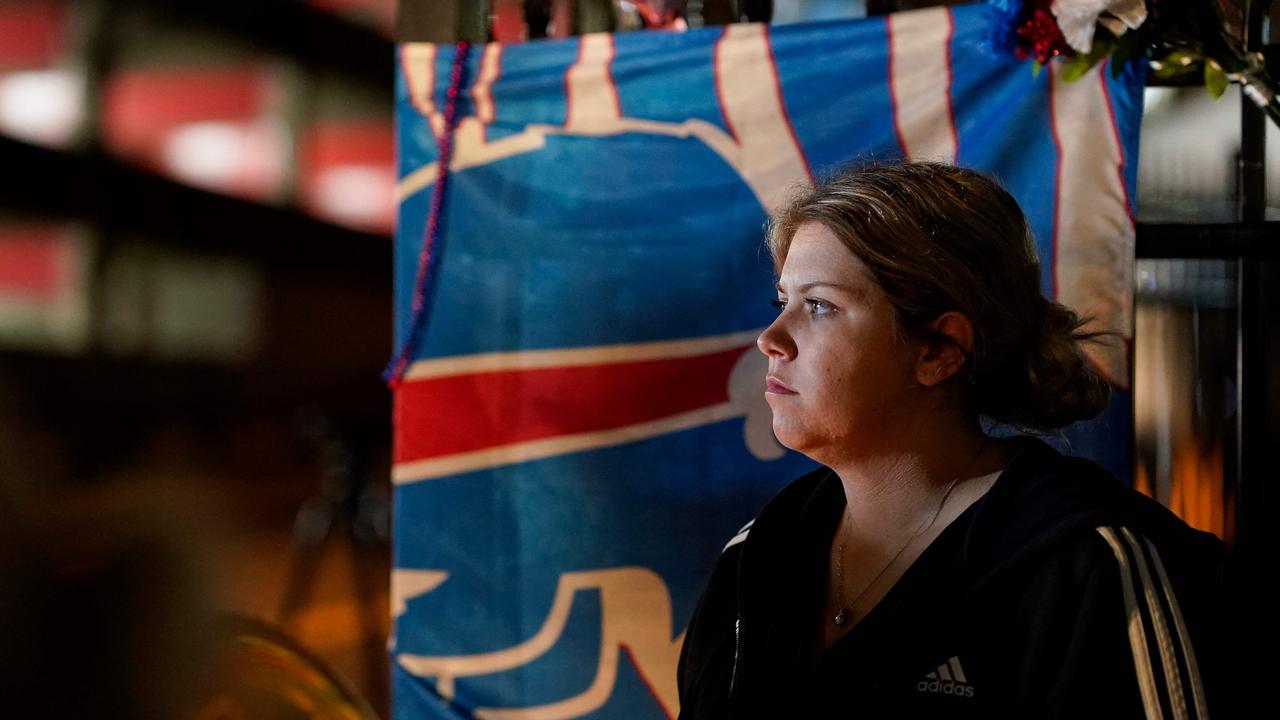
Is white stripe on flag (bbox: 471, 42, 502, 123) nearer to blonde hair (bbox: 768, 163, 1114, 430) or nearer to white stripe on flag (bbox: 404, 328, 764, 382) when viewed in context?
white stripe on flag (bbox: 404, 328, 764, 382)

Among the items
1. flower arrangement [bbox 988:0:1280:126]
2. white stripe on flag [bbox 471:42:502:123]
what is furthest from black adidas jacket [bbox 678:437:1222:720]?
white stripe on flag [bbox 471:42:502:123]

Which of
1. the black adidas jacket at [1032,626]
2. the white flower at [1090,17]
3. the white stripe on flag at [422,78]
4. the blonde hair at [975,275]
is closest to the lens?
the black adidas jacket at [1032,626]

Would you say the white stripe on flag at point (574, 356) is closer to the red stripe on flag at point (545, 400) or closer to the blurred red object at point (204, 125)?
the red stripe on flag at point (545, 400)

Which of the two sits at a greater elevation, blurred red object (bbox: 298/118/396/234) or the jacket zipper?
blurred red object (bbox: 298/118/396/234)

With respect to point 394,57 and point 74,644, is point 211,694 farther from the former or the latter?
point 394,57

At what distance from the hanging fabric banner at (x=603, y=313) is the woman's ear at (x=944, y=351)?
66 centimetres

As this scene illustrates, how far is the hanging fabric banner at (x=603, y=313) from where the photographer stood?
73.5 inches

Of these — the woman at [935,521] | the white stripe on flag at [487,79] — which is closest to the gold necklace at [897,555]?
the woman at [935,521]

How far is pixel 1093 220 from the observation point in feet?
5.74

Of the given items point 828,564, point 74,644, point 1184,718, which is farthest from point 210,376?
point 1184,718

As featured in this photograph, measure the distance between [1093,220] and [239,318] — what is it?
5.01ft

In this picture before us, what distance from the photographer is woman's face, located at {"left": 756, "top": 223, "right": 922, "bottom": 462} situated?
4.09ft

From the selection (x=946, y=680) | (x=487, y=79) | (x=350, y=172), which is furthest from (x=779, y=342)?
(x=350, y=172)

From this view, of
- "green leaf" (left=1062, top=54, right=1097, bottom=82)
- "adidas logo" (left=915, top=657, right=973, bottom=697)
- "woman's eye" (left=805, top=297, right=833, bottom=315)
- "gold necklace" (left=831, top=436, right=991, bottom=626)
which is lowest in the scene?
"adidas logo" (left=915, top=657, right=973, bottom=697)
